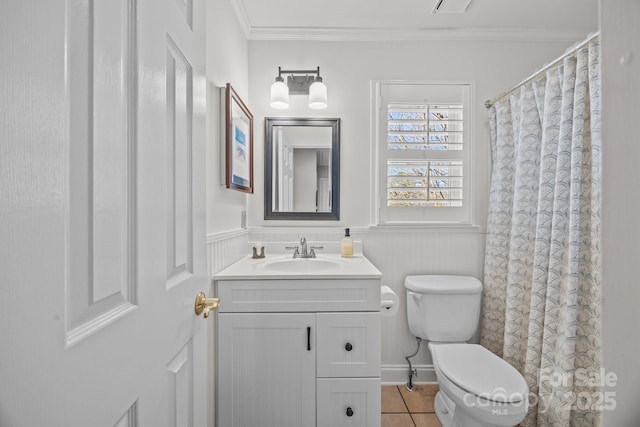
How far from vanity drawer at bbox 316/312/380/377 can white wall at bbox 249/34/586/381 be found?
2.34 ft

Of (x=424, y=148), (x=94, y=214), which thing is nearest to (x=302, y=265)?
(x=424, y=148)

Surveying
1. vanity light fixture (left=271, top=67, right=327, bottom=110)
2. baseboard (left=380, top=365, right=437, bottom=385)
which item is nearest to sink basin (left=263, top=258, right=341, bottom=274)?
baseboard (left=380, top=365, right=437, bottom=385)

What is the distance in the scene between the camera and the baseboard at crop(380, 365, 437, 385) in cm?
203

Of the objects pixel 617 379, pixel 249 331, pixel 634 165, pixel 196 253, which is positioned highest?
pixel 634 165

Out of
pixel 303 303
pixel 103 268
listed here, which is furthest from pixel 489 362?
pixel 103 268

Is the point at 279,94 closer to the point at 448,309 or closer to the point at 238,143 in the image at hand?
the point at 238,143

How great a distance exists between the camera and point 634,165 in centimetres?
43

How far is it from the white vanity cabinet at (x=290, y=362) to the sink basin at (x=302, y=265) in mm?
419

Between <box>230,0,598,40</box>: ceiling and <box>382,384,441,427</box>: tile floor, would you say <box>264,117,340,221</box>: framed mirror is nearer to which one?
<box>230,0,598,40</box>: ceiling

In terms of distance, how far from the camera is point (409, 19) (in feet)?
6.36

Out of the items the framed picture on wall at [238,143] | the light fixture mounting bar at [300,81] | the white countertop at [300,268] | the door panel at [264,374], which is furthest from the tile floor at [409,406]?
the light fixture mounting bar at [300,81]

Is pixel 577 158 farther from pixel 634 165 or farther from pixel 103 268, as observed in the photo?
pixel 103 268

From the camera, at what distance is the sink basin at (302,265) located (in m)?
1.81

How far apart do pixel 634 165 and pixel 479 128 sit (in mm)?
1840
